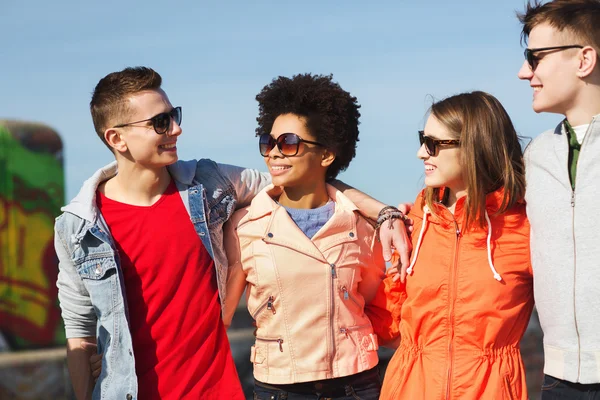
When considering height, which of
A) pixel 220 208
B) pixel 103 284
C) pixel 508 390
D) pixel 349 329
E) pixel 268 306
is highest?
pixel 220 208

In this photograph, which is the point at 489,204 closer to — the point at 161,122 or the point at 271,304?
the point at 271,304

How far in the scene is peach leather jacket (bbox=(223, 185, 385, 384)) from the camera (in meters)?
3.81

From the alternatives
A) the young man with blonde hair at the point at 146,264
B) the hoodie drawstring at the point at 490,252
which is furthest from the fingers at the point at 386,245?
the hoodie drawstring at the point at 490,252

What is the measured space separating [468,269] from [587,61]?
1.03 meters

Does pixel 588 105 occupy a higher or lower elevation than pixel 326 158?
higher

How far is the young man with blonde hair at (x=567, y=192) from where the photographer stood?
327 cm

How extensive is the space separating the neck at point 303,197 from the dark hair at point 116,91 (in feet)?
2.84

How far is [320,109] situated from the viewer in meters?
4.17

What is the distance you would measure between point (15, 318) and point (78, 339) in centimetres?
632

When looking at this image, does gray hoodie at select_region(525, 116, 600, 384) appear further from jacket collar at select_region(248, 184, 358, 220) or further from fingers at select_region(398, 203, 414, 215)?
jacket collar at select_region(248, 184, 358, 220)

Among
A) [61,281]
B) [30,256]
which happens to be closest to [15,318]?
[30,256]

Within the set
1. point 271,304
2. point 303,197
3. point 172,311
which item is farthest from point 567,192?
point 172,311

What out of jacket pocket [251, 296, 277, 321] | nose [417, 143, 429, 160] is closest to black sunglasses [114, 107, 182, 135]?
jacket pocket [251, 296, 277, 321]

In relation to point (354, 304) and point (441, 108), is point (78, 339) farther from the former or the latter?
point (441, 108)
